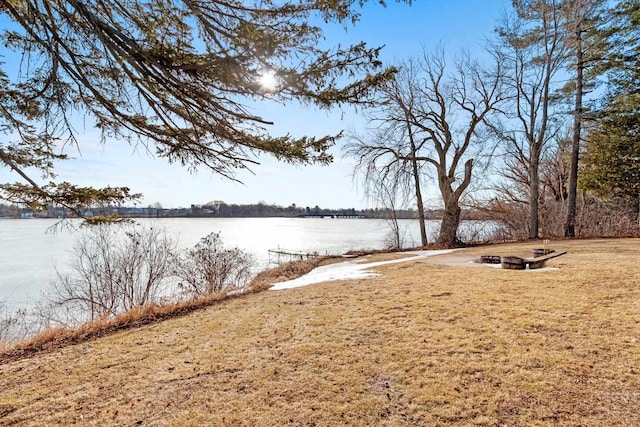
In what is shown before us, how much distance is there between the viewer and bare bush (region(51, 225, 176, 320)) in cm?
898

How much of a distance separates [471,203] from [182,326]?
55.4 feet

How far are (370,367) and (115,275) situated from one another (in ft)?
30.0

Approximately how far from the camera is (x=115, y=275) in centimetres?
930

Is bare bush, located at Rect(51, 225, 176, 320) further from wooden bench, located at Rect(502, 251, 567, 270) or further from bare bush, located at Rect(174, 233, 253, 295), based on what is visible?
wooden bench, located at Rect(502, 251, 567, 270)

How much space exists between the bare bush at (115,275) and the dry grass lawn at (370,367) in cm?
537

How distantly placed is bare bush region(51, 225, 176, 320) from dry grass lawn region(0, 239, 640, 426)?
5369 mm

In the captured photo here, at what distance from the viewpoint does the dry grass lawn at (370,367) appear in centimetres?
220

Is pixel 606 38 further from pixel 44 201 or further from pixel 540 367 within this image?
pixel 44 201

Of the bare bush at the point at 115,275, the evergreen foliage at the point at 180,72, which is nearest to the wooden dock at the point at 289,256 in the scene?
the bare bush at the point at 115,275

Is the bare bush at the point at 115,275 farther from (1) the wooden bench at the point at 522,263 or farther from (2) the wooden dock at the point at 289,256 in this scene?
(1) the wooden bench at the point at 522,263

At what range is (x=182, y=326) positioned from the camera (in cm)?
455

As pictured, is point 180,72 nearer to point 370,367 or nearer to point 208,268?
point 370,367

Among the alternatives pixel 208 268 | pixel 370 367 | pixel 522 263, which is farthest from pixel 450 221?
pixel 370 367

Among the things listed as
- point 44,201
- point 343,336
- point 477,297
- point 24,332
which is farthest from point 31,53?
point 24,332
